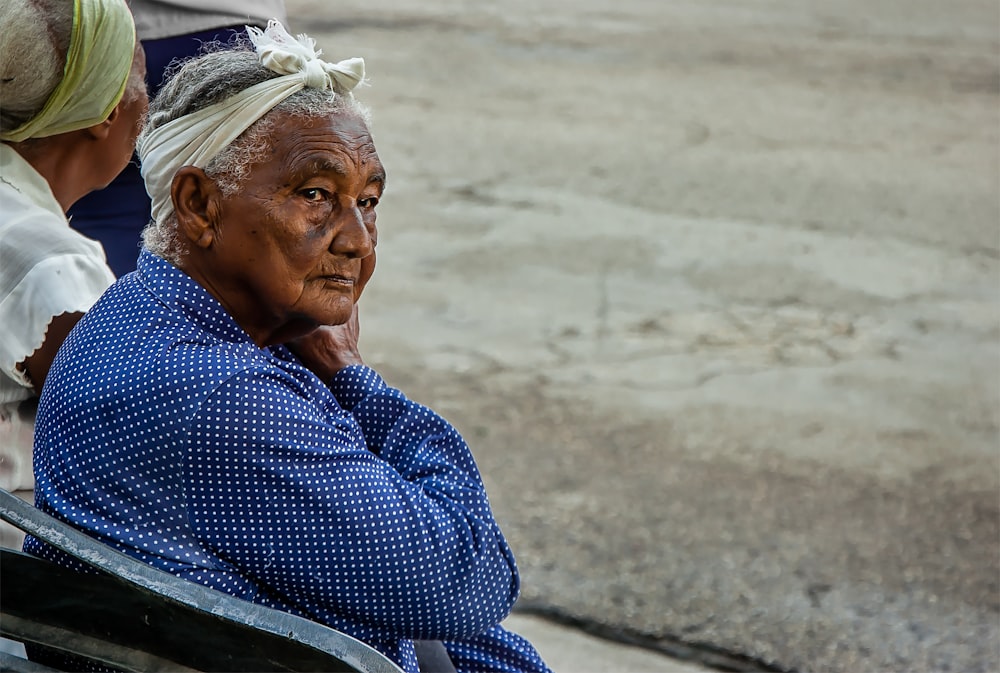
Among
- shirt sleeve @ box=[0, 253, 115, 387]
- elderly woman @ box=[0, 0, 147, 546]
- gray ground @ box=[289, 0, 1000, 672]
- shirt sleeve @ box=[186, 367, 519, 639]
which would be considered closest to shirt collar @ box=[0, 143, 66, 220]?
elderly woman @ box=[0, 0, 147, 546]

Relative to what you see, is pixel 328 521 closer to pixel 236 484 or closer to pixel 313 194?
pixel 236 484

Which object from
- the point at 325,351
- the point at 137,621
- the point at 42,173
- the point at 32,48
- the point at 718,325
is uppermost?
the point at 32,48

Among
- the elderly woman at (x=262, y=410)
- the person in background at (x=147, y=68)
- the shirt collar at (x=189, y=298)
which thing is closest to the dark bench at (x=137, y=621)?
the elderly woman at (x=262, y=410)

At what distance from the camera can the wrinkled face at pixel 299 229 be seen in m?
1.74

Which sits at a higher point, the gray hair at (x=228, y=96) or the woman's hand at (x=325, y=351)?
the gray hair at (x=228, y=96)

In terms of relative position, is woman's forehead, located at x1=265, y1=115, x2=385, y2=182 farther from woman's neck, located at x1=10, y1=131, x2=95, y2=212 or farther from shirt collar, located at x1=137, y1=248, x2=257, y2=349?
woman's neck, located at x1=10, y1=131, x2=95, y2=212

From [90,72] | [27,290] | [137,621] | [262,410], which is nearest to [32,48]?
[90,72]

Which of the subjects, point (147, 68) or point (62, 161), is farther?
point (147, 68)

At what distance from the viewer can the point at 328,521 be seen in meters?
1.60

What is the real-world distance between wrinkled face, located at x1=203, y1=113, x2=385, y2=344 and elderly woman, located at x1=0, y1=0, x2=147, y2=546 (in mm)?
371

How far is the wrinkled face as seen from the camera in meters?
1.74

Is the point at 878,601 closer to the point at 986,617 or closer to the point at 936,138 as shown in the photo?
the point at 986,617

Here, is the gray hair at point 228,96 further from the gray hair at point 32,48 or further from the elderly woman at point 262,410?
the gray hair at point 32,48

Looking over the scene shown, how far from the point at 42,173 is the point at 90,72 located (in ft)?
0.67
